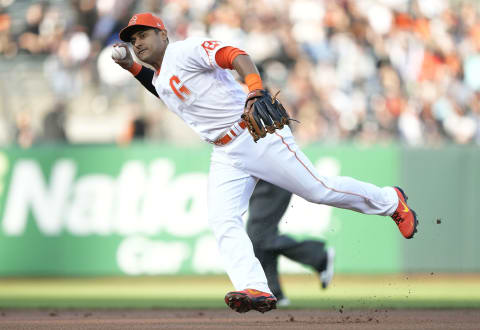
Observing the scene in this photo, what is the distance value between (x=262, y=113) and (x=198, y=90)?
2.59 ft

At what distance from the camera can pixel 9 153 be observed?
1180cm

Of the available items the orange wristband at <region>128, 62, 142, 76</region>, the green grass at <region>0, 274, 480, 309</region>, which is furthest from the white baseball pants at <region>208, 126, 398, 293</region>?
the green grass at <region>0, 274, 480, 309</region>

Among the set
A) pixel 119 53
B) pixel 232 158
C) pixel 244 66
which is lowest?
pixel 232 158

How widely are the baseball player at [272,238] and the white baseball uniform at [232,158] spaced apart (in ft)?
7.01

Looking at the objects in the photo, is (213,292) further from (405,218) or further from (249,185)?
(249,185)

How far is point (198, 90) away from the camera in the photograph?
5.91 m

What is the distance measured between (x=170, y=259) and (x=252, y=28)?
5009 millimetres

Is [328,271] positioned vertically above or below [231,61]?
below

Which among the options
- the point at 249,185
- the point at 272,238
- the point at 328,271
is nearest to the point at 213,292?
the point at 328,271

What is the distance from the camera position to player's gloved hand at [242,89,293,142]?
5.27m

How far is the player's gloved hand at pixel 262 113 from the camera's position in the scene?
17.3ft

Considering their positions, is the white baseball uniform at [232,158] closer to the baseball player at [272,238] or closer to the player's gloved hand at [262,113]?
the player's gloved hand at [262,113]

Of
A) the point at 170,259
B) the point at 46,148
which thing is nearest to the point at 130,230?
the point at 170,259

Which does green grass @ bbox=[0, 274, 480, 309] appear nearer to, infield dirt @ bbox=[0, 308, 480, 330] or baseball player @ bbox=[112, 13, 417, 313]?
infield dirt @ bbox=[0, 308, 480, 330]
